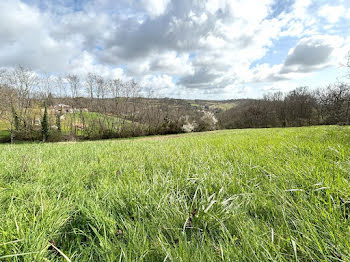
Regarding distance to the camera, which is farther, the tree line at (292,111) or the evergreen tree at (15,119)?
the tree line at (292,111)

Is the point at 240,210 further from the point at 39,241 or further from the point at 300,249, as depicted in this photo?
the point at 39,241

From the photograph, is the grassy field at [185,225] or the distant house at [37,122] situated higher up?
the distant house at [37,122]

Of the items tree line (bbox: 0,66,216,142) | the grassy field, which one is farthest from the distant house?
the grassy field

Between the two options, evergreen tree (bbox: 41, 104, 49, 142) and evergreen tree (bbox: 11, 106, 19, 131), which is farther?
evergreen tree (bbox: 41, 104, 49, 142)

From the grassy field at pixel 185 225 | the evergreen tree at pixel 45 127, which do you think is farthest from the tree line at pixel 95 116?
the grassy field at pixel 185 225

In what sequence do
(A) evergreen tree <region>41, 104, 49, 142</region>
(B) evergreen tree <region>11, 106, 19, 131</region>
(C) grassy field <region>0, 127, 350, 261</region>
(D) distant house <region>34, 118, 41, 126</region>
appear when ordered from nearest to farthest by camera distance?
1. (C) grassy field <region>0, 127, 350, 261</region>
2. (B) evergreen tree <region>11, 106, 19, 131</region>
3. (A) evergreen tree <region>41, 104, 49, 142</region>
4. (D) distant house <region>34, 118, 41, 126</region>

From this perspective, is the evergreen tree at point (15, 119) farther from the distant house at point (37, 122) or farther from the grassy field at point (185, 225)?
the grassy field at point (185, 225)

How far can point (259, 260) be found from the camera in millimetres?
744

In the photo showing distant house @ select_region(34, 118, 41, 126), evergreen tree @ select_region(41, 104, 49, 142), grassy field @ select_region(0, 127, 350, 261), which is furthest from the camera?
distant house @ select_region(34, 118, 41, 126)

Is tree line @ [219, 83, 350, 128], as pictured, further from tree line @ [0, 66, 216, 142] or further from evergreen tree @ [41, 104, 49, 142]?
evergreen tree @ [41, 104, 49, 142]

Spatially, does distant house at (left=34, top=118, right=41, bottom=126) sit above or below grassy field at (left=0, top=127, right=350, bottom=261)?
above

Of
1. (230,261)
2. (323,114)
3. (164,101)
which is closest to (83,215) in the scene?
(230,261)

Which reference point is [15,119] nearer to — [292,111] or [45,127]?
[45,127]

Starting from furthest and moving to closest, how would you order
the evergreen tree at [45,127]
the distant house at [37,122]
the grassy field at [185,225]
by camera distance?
the distant house at [37,122], the evergreen tree at [45,127], the grassy field at [185,225]
